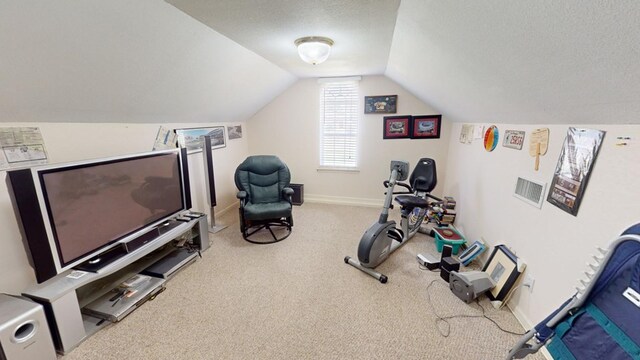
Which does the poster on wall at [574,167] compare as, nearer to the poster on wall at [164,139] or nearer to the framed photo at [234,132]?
the poster on wall at [164,139]

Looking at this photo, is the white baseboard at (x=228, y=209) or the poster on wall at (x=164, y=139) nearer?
the poster on wall at (x=164, y=139)

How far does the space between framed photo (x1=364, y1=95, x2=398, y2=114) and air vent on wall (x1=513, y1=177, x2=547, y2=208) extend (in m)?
2.27

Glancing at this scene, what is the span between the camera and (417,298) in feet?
6.96

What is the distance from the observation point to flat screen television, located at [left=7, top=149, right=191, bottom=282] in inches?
58.9

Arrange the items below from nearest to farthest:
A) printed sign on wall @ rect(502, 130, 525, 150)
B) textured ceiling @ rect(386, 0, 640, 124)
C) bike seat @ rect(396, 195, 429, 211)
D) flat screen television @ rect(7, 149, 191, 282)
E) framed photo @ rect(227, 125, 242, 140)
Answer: textured ceiling @ rect(386, 0, 640, 124)
flat screen television @ rect(7, 149, 191, 282)
printed sign on wall @ rect(502, 130, 525, 150)
bike seat @ rect(396, 195, 429, 211)
framed photo @ rect(227, 125, 242, 140)

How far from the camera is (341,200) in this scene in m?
4.51

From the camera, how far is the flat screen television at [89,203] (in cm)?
150

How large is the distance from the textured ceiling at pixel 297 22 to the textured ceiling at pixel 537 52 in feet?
0.63

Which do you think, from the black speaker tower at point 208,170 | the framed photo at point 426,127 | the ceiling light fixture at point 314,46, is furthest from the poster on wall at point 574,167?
the black speaker tower at point 208,170

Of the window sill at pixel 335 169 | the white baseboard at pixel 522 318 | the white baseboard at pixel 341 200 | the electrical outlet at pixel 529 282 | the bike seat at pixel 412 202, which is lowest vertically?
the white baseboard at pixel 522 318

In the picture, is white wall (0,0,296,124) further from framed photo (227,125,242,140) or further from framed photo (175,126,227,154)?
framed photo (227,125,242,140)

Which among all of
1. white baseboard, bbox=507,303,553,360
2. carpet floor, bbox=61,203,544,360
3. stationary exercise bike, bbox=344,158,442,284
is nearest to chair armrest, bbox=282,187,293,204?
carpet floor, bbox=61,203,544,360

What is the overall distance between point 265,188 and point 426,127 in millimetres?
2612

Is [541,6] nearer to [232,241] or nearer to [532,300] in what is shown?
[532,300]
